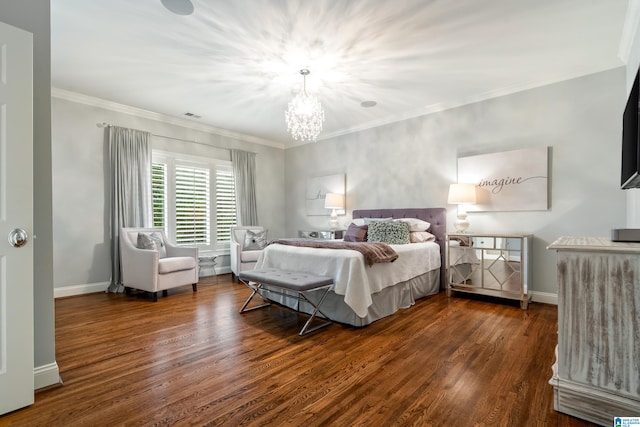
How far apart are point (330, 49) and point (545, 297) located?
3.67 metres

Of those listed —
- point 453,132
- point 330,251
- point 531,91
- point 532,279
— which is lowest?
point 532,279

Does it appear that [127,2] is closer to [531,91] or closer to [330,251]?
[330,251]

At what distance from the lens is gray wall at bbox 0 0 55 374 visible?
1882 millimetres

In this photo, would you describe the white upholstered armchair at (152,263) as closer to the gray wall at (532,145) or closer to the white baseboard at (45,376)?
the white baseboard at (45,376)

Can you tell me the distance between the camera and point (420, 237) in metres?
4.27

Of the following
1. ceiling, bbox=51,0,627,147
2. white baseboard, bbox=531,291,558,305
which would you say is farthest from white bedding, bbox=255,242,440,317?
ceiling, bbox=51,0,627,147

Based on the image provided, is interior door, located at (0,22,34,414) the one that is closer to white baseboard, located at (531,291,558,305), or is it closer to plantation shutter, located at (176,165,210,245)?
plantation shutter, located at (176,165,210,245)

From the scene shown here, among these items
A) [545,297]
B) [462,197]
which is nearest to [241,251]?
[462,197]

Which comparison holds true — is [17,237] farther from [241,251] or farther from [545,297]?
[545,297]

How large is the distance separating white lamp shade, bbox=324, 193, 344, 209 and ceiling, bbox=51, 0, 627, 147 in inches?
64.5

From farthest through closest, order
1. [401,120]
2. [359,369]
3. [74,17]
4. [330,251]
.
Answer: [401,120], [330,251], [74,17], [359,369]

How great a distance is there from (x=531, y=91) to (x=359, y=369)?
3.79 metres

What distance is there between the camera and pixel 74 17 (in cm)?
253

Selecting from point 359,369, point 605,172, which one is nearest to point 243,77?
point 359,369
